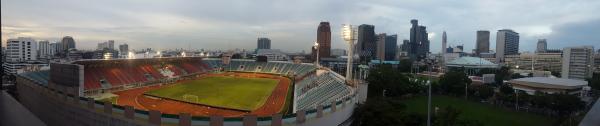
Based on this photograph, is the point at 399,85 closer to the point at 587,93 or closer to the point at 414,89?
the point at 414,89

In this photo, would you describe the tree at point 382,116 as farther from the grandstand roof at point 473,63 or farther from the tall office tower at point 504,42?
the tall office tower at point 504,42

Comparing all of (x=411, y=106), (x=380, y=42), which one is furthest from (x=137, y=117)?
(x=380, y=42)

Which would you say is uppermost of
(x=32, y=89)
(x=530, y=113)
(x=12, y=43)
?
(x=12, y=43)

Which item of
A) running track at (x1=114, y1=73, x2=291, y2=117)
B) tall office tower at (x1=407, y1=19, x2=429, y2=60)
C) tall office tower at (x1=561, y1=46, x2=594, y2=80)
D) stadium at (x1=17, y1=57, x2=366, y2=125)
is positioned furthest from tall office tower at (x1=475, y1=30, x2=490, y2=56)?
running track at (x1=114, y1=73, x2=291, y2=117)

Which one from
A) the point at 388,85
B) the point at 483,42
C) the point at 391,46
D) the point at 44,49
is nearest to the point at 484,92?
the point at 388,85

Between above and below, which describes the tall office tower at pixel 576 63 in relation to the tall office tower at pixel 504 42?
below

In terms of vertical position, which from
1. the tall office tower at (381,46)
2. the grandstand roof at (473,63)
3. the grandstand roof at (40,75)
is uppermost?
the tall office tower at (381,46)

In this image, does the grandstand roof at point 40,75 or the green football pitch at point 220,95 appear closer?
the green football pitch at point 220,95

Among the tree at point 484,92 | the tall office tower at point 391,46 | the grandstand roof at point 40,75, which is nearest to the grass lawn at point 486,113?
the tree at point 484,92
